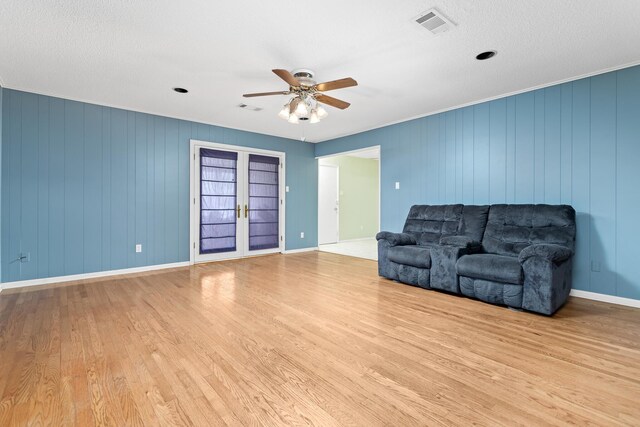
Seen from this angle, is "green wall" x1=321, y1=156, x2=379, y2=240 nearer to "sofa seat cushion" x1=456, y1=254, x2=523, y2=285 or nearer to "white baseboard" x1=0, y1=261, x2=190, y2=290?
"white baseboard" x1=0, y1=261, x2=190, y2=290

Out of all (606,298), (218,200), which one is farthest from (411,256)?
(218,200)

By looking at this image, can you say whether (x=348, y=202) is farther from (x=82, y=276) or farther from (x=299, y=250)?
A: (x=82, y=276)

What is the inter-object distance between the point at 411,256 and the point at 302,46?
9.33 ft

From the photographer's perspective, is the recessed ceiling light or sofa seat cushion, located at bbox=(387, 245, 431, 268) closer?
the recessed ceiling light

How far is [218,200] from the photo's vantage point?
6012 millimetres

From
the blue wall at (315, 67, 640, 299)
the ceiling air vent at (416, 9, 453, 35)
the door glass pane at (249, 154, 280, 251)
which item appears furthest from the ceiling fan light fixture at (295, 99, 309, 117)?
the door glass pane at (249, 154, 280, 251)

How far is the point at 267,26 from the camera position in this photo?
2639 mm

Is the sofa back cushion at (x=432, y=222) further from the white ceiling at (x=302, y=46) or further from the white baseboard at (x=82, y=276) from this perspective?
the white baseboard at (x=82, y=276)

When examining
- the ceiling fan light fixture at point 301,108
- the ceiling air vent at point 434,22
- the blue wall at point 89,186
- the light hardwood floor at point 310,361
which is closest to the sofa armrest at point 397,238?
the light hardwood floor at point 310,361

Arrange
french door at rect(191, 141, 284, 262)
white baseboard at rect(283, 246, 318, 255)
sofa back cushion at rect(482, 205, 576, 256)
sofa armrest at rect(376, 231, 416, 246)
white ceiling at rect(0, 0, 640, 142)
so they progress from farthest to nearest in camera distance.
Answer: white baseboard at rect(283, 246, 318, 255), french door at rect(191, 141, 284, 262), sofa armrest at rect(376, 231, 416, 246), sofa back cushion at rect(482, 205, 576, 256), white ceiling at rect(0, 0, 640, 142)

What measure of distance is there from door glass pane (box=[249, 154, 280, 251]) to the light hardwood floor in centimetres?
289

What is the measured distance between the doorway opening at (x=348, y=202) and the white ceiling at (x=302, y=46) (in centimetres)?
408

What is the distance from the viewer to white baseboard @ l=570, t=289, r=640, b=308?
3332 mm

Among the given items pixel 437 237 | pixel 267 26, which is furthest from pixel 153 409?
pixel 437 237
